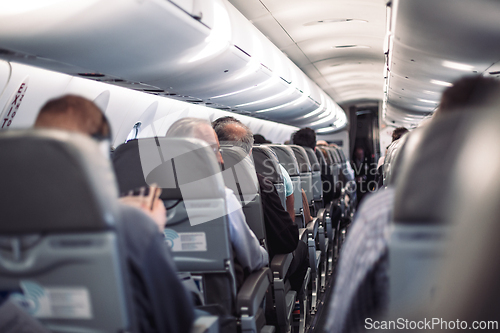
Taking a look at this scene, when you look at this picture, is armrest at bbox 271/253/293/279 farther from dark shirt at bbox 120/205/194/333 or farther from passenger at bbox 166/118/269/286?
dark shirt at bbox 120/205/194/333

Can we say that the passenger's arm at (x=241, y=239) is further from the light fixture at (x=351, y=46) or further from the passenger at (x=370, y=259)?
the light fixture at (x=351, y=46)

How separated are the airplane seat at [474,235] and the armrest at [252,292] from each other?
113cm

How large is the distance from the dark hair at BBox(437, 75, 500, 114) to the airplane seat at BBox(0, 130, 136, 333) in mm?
1086

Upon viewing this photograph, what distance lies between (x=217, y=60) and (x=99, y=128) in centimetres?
346

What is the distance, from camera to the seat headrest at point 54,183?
1177 mm

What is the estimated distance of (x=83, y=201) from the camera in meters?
1.19

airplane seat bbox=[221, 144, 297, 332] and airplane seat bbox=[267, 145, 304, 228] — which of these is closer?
airplane seat bbox=[221, 144, 297, 332]

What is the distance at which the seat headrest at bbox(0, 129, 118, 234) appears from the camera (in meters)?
1.18

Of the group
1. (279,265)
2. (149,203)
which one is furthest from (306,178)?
(149,203)

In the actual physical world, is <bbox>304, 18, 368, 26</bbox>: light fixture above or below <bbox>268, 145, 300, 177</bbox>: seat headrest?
above

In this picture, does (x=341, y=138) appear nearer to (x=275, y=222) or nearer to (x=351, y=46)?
(x=351, y=46)

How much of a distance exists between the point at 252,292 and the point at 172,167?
0.80 meters

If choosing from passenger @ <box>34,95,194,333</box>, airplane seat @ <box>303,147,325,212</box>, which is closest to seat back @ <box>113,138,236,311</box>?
passenger @ <box>34,95,194,333</box>

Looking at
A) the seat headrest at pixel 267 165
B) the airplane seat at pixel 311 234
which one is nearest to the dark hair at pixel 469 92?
the seat headrest at pixel 267 165
